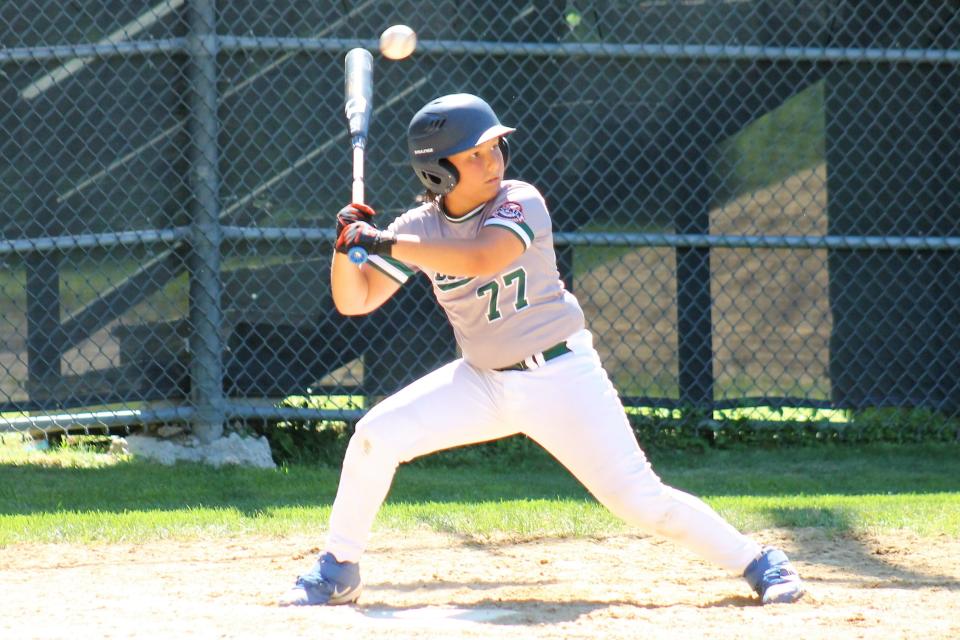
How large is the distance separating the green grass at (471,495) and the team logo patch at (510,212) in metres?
1.58

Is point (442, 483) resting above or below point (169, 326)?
below

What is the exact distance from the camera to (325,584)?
148 inches

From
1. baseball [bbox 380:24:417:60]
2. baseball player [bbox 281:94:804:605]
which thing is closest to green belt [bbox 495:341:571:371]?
baseball player [bbox 281:94:804:605]

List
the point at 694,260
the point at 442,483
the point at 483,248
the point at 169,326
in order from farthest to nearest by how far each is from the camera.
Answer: the point at 694,260 → the point at 169,326 → the point at 442,483 → the point at 483,248

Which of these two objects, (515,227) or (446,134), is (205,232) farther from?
(515,227)

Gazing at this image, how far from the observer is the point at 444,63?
6488 millimetres

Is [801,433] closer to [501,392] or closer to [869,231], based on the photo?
[869,231]

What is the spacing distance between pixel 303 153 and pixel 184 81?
65 cm

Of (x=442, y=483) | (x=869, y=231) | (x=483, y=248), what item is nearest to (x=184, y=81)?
(x=442, y=483)

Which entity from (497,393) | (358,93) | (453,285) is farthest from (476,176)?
(358,93)

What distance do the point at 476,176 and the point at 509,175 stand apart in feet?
9.13

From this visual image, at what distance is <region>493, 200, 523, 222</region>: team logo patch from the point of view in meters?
3.68

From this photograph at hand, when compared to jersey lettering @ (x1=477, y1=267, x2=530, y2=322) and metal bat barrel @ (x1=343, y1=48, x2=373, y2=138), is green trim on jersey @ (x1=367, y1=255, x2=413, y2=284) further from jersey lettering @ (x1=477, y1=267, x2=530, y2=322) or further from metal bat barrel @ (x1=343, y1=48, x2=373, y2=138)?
metal bat barrel @ (x1=343, y1=48, x2=373, y2=138)

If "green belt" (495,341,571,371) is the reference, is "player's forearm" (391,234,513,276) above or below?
above
